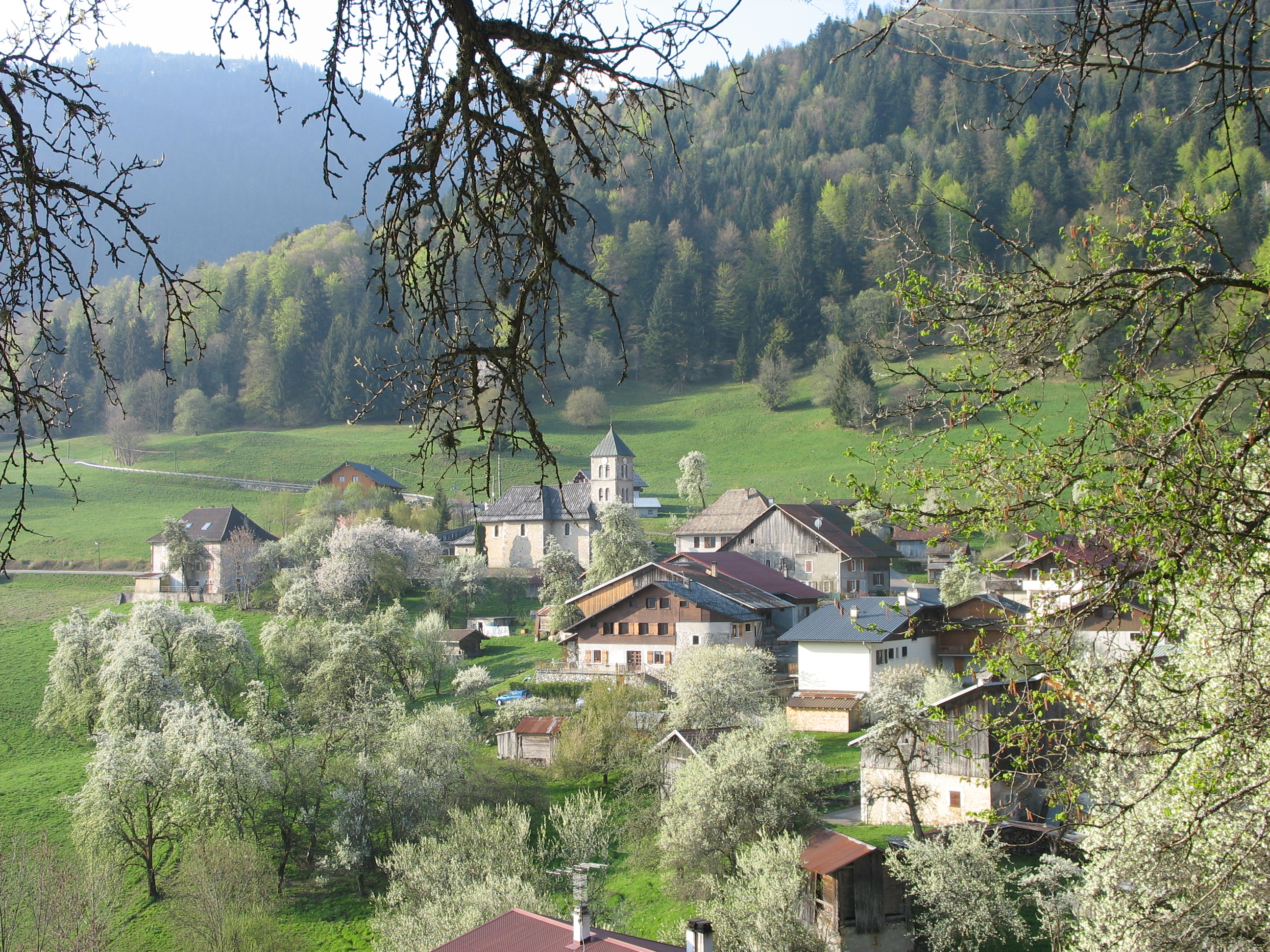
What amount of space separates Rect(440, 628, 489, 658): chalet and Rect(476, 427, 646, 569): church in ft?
56.3

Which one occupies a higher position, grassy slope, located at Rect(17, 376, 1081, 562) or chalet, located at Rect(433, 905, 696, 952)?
grassy slope, located at Rect(17, 376, 1081, 562)

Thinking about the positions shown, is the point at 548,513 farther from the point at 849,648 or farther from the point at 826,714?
the point at 826,714

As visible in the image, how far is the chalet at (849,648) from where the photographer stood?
38688 millimetres


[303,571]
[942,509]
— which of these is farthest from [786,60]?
[942,509]

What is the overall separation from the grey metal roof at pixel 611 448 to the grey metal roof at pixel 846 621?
37020mm

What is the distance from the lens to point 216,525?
218 feet

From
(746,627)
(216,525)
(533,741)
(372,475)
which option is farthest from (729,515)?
(533,741)

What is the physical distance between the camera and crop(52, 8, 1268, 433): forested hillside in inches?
4205

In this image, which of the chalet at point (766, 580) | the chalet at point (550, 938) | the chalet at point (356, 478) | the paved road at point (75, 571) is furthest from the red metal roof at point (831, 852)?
the chalet at point (356, 478)

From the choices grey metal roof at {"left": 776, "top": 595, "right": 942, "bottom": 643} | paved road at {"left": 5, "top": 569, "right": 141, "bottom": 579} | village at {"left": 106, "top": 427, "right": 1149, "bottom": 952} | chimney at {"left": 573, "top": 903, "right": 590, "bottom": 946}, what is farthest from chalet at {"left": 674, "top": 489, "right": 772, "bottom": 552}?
chimney at {"left": 573, "top": 903, "right": 590, "bottom": 946}

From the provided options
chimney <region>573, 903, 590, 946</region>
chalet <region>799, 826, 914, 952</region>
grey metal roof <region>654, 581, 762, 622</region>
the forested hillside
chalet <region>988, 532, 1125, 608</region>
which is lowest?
chalet <region>799, 826, 914, 952</region>

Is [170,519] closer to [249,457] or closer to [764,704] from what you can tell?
[249,457]

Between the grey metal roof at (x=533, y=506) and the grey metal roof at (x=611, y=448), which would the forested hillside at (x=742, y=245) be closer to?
the grey metal roof at (x=533, y=506)

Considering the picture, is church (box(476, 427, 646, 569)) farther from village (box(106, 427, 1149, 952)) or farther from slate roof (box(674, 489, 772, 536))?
slate roof (box(674, 489, 772, 536))
